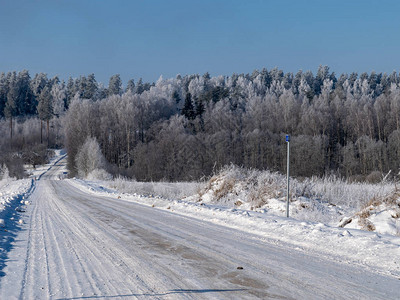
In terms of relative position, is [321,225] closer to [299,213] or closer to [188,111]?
[299,213]

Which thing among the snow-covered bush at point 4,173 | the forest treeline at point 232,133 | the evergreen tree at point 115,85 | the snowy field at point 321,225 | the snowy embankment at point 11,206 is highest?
the evergreen tree at point 115,85

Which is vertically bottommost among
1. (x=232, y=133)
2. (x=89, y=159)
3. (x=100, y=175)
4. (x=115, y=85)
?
(x=100, y=175)

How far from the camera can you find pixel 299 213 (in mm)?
12750

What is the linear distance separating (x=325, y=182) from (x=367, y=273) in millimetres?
11698

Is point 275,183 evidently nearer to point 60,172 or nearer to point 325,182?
point 325,182

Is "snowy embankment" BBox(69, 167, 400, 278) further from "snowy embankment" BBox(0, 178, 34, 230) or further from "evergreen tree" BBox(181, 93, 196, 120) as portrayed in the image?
"evergreen tree" BBox(181, 93, 196, 120)

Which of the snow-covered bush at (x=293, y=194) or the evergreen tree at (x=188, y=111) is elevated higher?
the evergreen tree at (x=188, y=111)

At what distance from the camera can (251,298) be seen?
14.4 feet

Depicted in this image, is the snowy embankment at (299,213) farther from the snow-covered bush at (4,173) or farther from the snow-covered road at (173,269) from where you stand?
the snow-covered bush at (4,173)

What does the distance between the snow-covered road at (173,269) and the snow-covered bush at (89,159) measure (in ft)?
162

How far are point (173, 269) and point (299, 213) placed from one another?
814 cm

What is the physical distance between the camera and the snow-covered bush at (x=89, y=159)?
56.8m

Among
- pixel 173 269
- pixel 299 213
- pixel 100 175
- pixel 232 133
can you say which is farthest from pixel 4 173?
pixel 173 269

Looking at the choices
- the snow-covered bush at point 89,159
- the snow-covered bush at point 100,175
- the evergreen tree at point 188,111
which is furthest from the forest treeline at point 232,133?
the snow-covered bush at point 100,175
